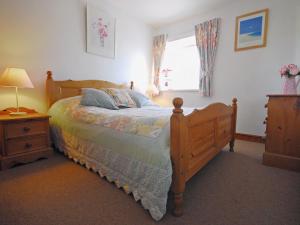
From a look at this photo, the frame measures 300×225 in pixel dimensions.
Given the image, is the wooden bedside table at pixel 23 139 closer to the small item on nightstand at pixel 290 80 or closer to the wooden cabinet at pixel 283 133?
the wooden cabinet at pixel 283 133

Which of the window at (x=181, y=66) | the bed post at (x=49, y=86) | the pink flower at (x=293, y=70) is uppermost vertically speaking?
the window at (x=181, y=66)

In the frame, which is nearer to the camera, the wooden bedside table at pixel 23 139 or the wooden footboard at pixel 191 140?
the wooden footboard at pixel 191 140

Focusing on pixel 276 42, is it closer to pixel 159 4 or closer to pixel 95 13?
pixel 159 4

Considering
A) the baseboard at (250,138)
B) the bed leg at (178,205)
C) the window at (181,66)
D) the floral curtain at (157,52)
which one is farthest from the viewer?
the floral curtain at (157,52)

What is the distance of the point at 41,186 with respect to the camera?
1516mm

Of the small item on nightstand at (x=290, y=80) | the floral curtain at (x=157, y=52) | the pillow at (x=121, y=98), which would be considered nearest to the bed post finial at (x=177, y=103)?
the pillow at (x=121, y=98)

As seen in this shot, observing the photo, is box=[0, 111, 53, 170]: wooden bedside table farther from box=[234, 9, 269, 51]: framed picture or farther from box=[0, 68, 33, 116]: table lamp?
box=[234, 9, 269, 51]: framed picture

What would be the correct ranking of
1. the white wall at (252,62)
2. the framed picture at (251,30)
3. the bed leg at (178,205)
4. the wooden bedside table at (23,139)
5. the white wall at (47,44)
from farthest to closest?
the framed picture at (251,30), the white wall at (252,62), the white wall at (47,44), the wooden bedside table at (23,139), the bed leg at (178,205)

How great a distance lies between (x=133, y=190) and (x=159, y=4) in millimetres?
3248

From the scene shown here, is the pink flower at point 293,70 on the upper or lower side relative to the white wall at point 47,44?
lower

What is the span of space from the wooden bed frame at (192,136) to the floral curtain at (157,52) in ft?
7.23

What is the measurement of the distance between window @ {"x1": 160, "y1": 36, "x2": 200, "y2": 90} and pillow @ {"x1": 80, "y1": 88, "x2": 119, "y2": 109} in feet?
7.21

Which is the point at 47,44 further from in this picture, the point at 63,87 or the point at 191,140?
the point at 191,140

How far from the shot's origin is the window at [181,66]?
3.83 m
